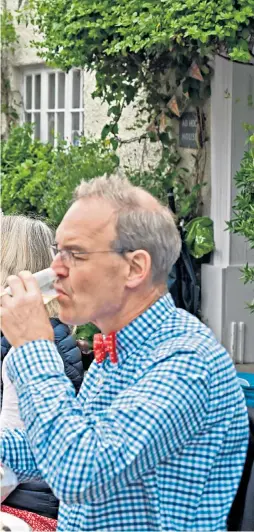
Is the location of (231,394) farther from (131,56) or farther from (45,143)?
(45,143)

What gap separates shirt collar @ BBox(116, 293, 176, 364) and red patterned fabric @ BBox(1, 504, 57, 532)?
1243 mm

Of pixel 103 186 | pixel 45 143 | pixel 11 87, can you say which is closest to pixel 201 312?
pixel 45 143

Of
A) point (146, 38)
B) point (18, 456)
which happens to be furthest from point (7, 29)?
point (18, 456)

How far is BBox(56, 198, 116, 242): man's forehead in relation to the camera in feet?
6.73

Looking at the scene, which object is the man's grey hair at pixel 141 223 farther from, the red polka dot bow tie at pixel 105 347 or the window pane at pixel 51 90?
the window pane at pixel 51 90

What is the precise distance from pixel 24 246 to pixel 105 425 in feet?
6.01

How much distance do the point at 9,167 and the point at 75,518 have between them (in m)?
8.47

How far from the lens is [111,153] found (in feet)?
27.8

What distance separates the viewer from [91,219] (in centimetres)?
205

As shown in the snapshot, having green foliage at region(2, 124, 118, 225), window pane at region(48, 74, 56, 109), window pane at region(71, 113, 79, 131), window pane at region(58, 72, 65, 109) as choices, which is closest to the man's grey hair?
green foliage at region(2, 124, 118, 225)

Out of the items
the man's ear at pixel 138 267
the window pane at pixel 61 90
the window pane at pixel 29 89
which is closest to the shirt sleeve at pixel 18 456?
the man's ear at pixel 138 267

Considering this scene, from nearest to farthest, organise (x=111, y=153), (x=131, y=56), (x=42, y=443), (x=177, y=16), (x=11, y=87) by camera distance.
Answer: (x=42, y=443) → (x=177, y=16) → (x=131, y=56) → (x=111, y=153) → (x=11, y=87)

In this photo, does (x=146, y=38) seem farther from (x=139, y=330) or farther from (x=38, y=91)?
(x=38, y=91)

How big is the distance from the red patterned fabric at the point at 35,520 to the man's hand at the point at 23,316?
50.2 inches
